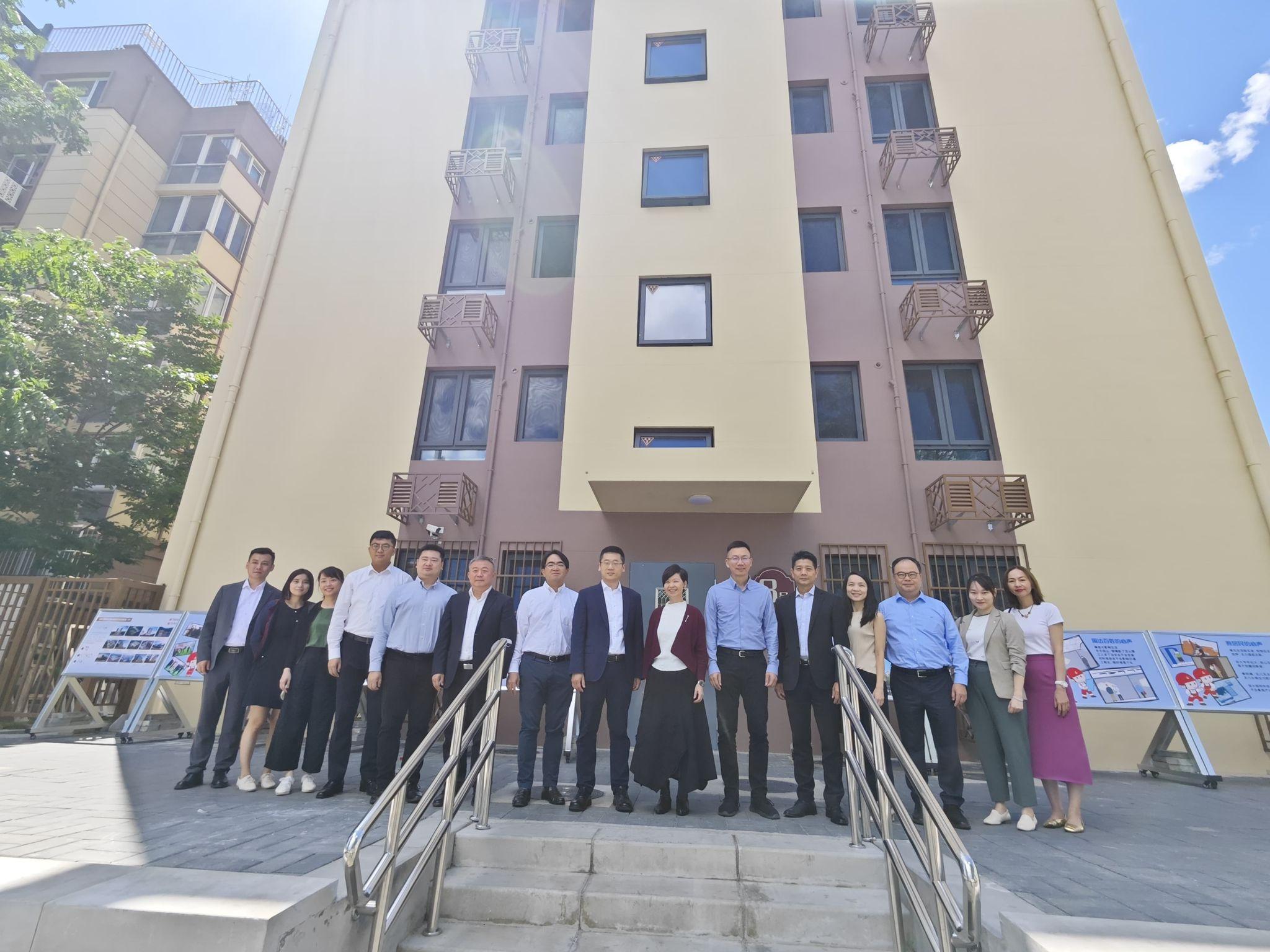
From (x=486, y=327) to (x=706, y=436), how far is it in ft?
13.7

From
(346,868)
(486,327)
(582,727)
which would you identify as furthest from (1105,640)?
(486,327)

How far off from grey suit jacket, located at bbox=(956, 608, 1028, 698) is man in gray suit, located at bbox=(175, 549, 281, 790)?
5870 mm

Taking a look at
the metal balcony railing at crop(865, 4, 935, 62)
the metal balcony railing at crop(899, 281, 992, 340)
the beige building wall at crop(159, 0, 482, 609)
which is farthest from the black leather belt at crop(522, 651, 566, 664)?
the metal balcony railing at crop(865, 4, 935, 62)

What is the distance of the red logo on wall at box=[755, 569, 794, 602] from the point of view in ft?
25.6

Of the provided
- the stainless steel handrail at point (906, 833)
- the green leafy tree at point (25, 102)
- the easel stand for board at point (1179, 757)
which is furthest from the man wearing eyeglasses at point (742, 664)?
the green leafy tree at point (25, 102)

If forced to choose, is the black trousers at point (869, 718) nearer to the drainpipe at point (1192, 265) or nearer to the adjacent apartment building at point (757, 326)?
the adjacent apartment building at point (757, 326)

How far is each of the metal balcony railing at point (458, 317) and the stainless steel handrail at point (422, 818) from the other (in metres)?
6.86

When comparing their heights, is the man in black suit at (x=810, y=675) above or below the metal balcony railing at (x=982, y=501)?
below

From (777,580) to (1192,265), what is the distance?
786 centimetres

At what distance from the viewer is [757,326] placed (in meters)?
8.37

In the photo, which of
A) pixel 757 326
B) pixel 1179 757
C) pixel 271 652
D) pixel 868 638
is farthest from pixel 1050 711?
pixel 271 652

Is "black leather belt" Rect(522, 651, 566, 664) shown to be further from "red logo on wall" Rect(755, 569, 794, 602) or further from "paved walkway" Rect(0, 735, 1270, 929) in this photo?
"red logo on wall" Rect(755, 569, 794, 602)

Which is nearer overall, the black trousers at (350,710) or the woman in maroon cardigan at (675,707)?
the woman in maroon cardigan at (675,707)

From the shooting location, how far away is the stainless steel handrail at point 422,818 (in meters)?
2.48
